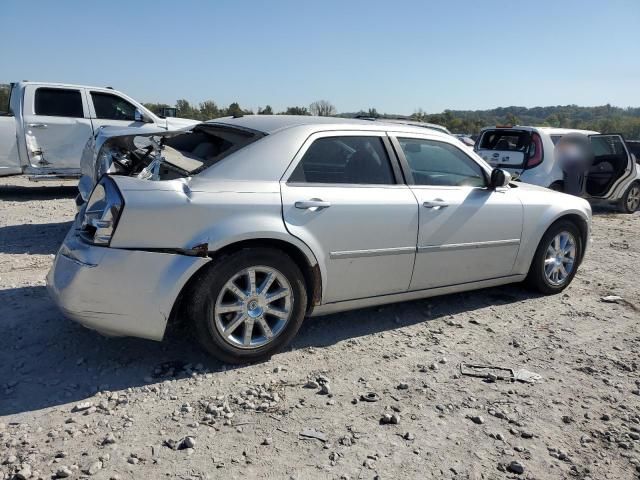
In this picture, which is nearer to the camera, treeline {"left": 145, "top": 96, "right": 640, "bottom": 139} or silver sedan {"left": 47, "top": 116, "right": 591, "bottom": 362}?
silver sedan {"left": 47, "top": 116, "right": 591, "bottom": 362}

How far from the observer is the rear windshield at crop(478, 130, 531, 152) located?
9.07 metres

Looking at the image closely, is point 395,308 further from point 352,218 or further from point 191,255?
point 191,255

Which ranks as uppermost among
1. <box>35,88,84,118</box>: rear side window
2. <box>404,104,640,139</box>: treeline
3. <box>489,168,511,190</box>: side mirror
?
<box>404,104,640,139</box>: treeline

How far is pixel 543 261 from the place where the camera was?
4980 millimetres

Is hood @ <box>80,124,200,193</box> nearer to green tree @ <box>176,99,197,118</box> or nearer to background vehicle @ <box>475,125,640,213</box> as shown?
background vehicle @ <box>475,125,640,213</box>

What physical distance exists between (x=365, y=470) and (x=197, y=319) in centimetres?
134

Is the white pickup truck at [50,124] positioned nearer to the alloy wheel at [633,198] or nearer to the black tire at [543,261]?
the black tire at [543,261]

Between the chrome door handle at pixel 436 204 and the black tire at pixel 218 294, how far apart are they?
46.3 inches

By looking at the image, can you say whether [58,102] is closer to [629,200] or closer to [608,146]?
[608,146]

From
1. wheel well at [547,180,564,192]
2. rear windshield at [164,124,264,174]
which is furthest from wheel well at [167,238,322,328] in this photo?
wheel well at [547,180,564,192]

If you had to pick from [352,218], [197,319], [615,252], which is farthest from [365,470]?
[615,252]

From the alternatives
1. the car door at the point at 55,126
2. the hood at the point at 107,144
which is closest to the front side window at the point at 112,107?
the car door at the point at 55,126

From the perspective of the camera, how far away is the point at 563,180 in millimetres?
9086

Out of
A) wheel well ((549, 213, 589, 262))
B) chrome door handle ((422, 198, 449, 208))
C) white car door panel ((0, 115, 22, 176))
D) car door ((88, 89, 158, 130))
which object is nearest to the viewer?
chrome door handle ((422, 198, 449, 208))
